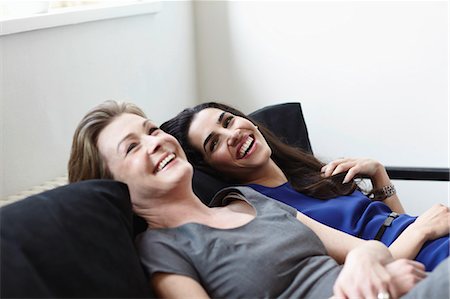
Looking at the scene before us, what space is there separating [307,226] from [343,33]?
147cm

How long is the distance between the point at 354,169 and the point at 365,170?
6 cm

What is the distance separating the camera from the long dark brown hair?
6.37ft

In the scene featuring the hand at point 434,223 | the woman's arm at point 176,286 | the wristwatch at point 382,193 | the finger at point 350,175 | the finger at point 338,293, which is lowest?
the wristwatch at point 382,193

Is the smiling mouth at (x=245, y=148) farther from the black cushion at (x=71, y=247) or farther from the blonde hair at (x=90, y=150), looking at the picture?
the black cushion at (x=71, y=247)

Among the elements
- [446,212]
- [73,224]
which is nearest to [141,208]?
[73,224]

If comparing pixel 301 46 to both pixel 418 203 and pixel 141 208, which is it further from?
pixel 141 208

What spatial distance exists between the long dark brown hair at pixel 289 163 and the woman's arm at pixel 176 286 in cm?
60

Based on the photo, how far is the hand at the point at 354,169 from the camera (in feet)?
6.52

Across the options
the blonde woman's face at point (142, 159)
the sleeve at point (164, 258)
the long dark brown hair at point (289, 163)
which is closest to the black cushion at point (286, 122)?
the long dark brown hair at point (289, 163)

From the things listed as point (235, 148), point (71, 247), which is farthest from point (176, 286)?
point (235, 148)

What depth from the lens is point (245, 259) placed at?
56.8 inches

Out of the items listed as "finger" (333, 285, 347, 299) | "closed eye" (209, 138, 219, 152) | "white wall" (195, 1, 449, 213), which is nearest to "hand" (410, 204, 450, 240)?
"finger" (333, 285, 347, 299)

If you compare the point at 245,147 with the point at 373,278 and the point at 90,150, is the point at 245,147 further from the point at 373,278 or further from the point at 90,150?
the point at 373,278

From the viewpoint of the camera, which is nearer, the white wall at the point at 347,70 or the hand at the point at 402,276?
the hand at the point at 402,276
